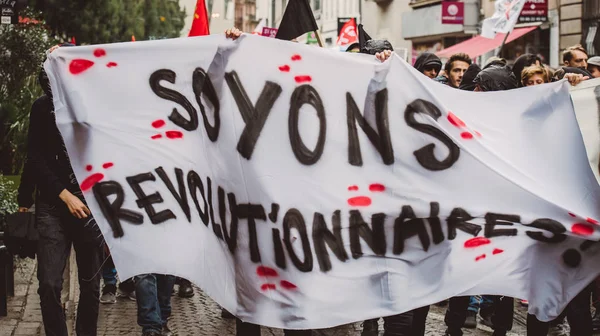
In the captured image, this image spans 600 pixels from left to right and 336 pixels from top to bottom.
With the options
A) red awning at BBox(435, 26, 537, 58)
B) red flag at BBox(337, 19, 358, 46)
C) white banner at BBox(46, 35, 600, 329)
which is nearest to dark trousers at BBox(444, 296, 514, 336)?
white banner at BBox(46, 35, 600, 329)

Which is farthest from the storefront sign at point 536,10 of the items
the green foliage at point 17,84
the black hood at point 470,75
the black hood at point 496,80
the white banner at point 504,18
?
the black hood at point 496,80

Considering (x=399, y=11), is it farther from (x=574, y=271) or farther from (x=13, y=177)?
(x=574, y=271)

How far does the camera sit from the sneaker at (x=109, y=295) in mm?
8508

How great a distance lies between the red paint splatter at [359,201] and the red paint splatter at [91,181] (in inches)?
53.8

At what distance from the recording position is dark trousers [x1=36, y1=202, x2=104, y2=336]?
5.93 m

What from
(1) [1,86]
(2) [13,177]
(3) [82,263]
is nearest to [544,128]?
(3) [82,263]

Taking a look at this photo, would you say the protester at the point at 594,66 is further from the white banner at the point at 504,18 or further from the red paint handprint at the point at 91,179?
the white banner at the point at 504,18

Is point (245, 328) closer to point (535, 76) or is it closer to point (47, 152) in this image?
point (47, 152)

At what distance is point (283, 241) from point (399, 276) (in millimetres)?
627

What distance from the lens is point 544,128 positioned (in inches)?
228

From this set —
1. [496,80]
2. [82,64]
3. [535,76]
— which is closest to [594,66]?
[535,76]

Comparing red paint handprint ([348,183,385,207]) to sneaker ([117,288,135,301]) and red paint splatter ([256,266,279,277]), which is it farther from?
sneaker ([117,288,135,301])

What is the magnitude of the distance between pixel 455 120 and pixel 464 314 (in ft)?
5.82

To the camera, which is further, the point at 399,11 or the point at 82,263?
the point at 399,11
